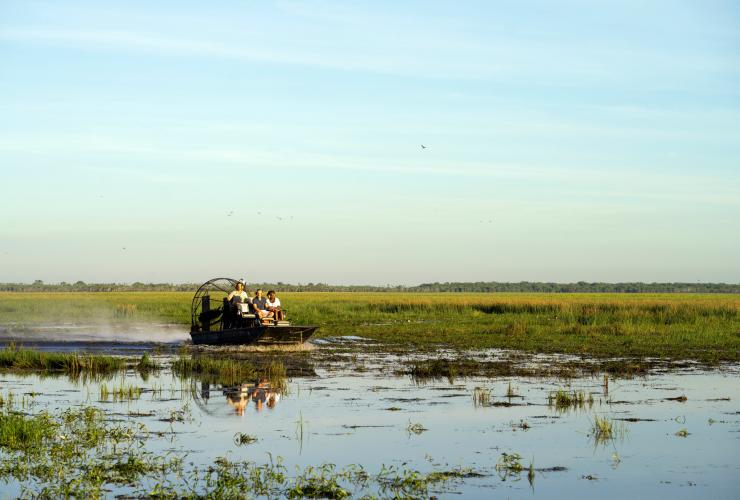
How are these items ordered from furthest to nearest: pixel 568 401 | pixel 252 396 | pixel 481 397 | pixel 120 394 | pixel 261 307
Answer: pixel 261 307 < pixel 252 396 < pixel 120 394 < pixel 481 397 < pixel 568 401

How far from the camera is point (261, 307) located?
28.3m

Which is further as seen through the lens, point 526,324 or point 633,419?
point 526,324

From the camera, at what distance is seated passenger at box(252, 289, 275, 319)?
27.9 meters

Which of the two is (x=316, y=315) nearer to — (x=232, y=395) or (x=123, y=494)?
(x=232, y=395)

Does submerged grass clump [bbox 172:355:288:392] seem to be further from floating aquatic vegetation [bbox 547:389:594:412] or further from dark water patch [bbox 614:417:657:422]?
dark water patch [bbox 614:417:657:422]

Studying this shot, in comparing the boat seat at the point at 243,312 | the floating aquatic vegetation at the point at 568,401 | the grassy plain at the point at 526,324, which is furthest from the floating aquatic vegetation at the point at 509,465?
the boat seat at the point at 243,312

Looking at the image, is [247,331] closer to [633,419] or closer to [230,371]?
[230,371]

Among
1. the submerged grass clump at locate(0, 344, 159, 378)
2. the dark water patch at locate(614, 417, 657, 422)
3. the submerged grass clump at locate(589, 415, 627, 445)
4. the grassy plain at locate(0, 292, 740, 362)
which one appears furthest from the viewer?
the grassy plain at locate(0, 292, 740, 362)

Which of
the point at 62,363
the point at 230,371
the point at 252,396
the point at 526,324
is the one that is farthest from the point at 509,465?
the point at 526,324

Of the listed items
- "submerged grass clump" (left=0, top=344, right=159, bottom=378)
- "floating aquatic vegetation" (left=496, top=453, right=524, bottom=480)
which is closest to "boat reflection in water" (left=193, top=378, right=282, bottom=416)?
"submerged grass clump" (left=0, top=344, right=159, bottom=378)

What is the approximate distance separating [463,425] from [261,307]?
14.4 metres

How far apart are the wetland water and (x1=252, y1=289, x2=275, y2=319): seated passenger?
6.64 metres

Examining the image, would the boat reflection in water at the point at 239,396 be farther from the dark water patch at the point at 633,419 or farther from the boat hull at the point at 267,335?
the boat hull at the point at 267,335

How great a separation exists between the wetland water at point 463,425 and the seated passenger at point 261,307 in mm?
6642
